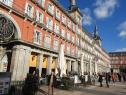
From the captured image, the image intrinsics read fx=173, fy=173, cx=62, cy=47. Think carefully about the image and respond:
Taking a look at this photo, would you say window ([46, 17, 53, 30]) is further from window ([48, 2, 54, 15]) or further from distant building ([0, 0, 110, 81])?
window ([48, 2, 54, 15])

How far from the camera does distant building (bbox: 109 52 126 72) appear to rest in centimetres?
11120

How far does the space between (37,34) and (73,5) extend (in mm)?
21934

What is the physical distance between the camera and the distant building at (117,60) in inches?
4378

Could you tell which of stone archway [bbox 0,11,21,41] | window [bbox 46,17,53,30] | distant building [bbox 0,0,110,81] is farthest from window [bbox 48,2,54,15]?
stone archway [bbox 0,11,21,41]

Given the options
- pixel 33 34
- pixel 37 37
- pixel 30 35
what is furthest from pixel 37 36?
pixel 30 35

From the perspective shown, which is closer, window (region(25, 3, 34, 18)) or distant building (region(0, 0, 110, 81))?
distant building (region(0, 0, 110, 81))

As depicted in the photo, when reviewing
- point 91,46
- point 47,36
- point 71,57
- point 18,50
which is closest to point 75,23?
point 71,57

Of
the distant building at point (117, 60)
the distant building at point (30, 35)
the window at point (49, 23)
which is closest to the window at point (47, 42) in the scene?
the distant building at point (30, 35)

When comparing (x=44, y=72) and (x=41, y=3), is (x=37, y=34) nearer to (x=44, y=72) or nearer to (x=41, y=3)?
(x=41, y=3)

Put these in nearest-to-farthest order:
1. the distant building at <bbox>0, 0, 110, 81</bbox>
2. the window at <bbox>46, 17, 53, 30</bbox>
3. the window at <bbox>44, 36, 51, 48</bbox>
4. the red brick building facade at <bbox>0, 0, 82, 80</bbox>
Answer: the distant building at <bbox>0, 0, 110, 81</bbox> < the red brick building facade at <bbox>0, 0, 82, 80</bbox> < the window at <bbox>44, 36, 51, 48</bbox> < the window at <bbox>46, 17, 53, 30</bbox>

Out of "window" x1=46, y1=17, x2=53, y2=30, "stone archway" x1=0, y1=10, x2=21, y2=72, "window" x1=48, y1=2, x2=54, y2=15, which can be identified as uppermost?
"window" x1=48, y1=2, x2=54, y2=15

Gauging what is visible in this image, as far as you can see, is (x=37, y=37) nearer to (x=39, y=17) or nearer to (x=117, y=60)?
(x=39, y=17)

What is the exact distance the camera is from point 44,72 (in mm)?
28594

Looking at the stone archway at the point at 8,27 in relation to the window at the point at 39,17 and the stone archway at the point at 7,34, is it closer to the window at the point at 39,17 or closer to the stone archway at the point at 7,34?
the stone archway at the point at 7,34
